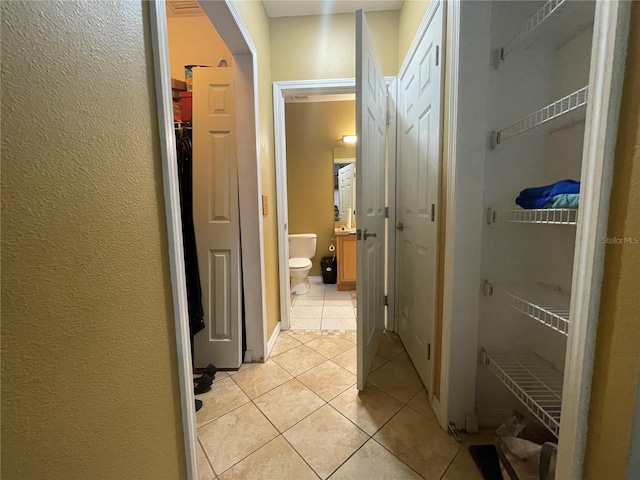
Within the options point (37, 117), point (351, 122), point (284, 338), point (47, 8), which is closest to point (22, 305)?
point (37, 117)

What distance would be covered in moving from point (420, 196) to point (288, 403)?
1.39m

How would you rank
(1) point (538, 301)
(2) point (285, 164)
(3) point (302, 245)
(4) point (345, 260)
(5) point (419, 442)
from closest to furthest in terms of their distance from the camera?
1. (1) point (538, 301)
2. (5) point (419, 442)
3. (2) point (285, 164)
4. (4) point (345, 260)
5. (3) point (302, 245)

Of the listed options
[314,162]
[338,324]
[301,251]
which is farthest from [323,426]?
[314,162]

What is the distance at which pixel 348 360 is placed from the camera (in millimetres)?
1784

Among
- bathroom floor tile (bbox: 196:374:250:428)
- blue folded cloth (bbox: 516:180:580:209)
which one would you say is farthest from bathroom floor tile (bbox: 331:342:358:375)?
blue folded cloth (bbox: 516:180:580:209)

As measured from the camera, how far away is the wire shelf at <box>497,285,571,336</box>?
908 mm

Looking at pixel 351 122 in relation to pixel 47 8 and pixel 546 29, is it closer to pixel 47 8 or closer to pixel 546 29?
pixel 546 29

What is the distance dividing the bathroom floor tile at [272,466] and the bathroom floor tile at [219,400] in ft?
1.09

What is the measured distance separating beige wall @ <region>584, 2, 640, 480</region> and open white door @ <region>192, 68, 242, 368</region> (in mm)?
1635

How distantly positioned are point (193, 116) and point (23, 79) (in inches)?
54.6

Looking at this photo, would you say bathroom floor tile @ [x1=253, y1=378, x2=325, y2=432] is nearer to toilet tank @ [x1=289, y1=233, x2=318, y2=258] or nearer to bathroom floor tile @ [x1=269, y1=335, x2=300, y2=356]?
bathroom floor tile @ [x1=269, y1=335, x2=300, y2=356]

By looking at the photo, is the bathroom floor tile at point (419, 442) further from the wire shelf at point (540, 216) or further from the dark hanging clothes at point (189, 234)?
the dark hanging clothes at point (189, 234)

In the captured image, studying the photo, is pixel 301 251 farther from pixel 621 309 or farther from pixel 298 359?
pixel 621 309

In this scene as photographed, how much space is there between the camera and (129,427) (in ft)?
1.93
